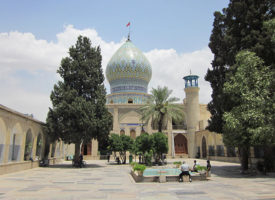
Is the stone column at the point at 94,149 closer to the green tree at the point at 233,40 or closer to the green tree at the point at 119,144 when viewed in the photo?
the green tree at the point at 119,144

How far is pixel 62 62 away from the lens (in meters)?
21.2

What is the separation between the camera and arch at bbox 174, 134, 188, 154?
39156 mm

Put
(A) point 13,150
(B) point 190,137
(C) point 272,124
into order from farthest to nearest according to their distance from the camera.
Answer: (B) point 190,137
(A) point 13,150
(C) point 272,124

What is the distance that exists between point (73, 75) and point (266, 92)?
15.2 metres

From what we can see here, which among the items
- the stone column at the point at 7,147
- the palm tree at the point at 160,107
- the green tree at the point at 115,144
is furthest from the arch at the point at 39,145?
the palm tree at the point at 160,107

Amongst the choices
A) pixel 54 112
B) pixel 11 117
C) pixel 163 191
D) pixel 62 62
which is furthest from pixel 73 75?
pixel 163 191

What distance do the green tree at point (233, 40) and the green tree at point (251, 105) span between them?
42.3 inches

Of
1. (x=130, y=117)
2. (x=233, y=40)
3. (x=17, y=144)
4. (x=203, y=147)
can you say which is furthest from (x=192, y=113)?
(x=17, y=144)

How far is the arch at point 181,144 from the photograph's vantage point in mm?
39156

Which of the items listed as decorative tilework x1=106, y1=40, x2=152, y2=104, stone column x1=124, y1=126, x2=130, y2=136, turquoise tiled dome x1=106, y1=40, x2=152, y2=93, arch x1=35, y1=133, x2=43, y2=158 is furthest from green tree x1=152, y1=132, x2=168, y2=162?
turquoise tiled dome x1=106, y1=40, x2=152, y2=93

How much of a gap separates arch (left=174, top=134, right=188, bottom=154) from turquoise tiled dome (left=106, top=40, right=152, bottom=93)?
10.5 m

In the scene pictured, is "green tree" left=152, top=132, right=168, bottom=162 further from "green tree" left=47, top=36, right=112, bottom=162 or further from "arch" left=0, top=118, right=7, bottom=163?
"arch" left=0, top=118, right=7, bottom=163

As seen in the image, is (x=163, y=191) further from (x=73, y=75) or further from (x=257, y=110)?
(x=73, y=75)

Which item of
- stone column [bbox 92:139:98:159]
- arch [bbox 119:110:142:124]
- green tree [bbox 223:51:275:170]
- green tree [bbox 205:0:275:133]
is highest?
green tree [bbox 205:0:275:133]
